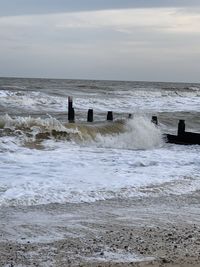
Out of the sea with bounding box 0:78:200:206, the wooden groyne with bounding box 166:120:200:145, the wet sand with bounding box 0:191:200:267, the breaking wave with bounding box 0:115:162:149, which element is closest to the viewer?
the wet sand with bounding box 0:191:200:267

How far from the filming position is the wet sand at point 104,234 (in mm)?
4805

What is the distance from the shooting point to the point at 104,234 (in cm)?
564

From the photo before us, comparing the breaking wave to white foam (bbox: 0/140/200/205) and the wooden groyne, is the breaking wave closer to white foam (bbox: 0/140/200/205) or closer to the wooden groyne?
the wooden groyne

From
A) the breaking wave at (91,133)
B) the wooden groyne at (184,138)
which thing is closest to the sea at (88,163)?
the breaking wave at (91,133)

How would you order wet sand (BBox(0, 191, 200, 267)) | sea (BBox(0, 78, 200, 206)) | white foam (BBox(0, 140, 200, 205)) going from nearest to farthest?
wet sand (BBox(0, 191, 200, 267)) → white foam (BBox(0, 140, 200, 205)) → sea (BBox(0, 78, 200, 206))

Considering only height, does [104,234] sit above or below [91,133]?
above

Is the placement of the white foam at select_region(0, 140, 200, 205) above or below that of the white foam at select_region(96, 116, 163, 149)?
above

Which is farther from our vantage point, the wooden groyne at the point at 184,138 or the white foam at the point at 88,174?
the wooden groyne at the point at 184,138

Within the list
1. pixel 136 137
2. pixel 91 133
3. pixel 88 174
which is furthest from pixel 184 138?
pixel 88 174

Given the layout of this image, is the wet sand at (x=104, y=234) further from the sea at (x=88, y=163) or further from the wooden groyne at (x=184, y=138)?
the wooden groyne at (x=184, y=138)

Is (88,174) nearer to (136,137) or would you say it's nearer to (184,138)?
(184,138)

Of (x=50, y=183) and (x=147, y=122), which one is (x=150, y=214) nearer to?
(x=50, y=183)

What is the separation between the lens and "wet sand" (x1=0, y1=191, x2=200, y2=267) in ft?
15.8

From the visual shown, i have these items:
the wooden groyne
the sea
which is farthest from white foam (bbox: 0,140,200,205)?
the wooden groyne
